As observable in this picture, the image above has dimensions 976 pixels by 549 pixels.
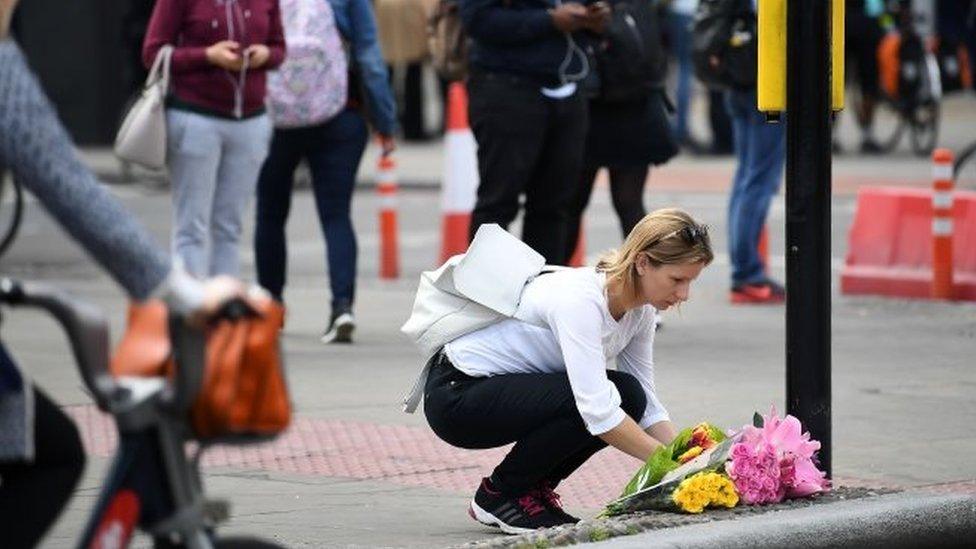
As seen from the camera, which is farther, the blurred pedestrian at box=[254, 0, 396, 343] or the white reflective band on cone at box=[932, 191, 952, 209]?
the white reflective band on cone at box=[932, 191, 952, 209]

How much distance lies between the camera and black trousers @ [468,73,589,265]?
30.8 ft

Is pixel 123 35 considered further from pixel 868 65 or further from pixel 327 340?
pixel 327 340

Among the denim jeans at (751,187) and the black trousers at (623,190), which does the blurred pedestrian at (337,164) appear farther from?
the denim jeans at (751,187)

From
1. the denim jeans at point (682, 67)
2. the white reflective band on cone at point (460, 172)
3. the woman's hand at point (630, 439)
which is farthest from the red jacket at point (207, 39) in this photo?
the denim jeans at point (682, 67)

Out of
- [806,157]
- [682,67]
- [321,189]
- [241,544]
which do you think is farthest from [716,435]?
[682,67]

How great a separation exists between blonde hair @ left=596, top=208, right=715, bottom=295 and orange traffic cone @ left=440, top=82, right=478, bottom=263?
6.35m

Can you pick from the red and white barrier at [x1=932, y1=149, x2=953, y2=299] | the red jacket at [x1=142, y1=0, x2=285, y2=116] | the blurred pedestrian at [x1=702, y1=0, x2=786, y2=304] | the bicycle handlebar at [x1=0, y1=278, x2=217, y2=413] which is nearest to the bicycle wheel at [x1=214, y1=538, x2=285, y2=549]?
the bicycle handlebar at [x1=0, y1=278, x2=217, y2=413]

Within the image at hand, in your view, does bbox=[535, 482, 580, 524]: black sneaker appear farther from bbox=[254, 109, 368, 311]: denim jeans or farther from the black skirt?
the black skirt

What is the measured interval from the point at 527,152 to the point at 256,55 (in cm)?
113

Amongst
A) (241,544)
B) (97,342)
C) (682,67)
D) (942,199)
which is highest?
(97,342)

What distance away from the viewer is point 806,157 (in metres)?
6.19

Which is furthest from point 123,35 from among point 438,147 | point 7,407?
point 7,407

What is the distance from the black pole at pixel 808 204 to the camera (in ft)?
20.2

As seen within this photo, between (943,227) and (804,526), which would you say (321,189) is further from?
(804,526)
